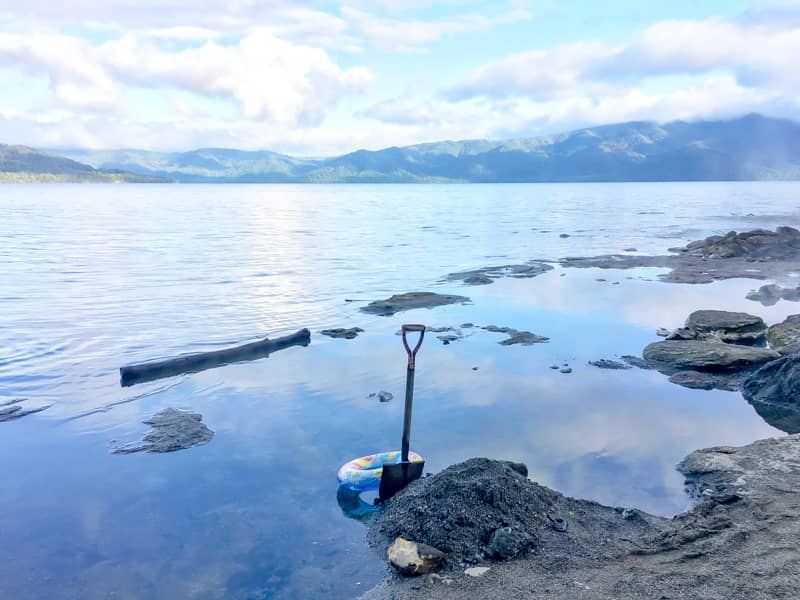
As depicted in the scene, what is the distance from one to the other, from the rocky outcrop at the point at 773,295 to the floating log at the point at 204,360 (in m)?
22.1

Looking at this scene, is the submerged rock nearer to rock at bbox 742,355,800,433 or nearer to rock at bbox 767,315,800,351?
rock at bbox 742,355,800,433

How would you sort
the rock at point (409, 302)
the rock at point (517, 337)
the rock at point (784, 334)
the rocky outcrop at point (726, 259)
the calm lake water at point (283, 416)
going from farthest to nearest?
1. the rocky outcrop at point (726, 259)
2. the rock at point (409, 302)
3. the rock at point (517, 337)
4. the rock at point (784, 334)
5. the calm lake water at point (283, 416)

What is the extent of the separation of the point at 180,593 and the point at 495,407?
9.91 metres

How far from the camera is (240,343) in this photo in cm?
2375

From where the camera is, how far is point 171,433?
595 inches

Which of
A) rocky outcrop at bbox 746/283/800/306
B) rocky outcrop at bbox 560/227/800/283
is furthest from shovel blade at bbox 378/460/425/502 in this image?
rocky outcrop at bbox 560/227/800/283

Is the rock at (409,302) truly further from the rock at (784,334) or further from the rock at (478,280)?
the rock at (784,334)

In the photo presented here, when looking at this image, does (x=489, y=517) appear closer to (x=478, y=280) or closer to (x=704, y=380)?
(x=704, y=380)

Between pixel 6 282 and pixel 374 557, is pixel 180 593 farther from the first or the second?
pixel 6 282

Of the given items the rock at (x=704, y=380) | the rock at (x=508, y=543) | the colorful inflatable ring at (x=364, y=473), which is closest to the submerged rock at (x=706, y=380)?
the rock at (x=704, y=380)

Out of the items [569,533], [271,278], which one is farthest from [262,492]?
[271,278]

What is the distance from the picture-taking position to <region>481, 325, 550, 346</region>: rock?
23359 millimetres

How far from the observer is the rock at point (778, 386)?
53.3 feet

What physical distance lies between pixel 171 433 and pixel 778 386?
15897 millimetres
